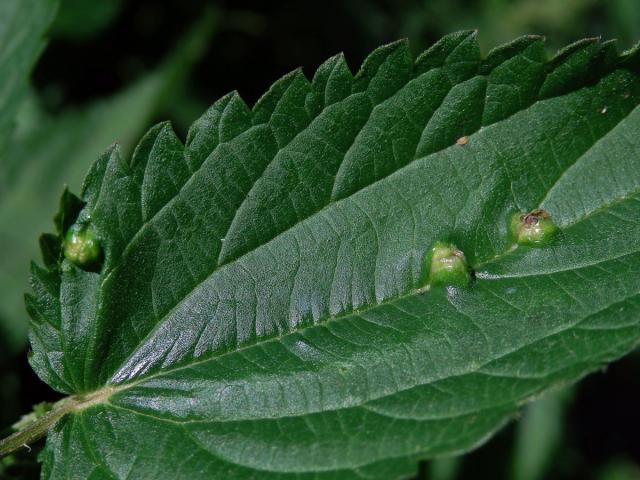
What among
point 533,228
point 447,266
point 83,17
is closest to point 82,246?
point 447,266

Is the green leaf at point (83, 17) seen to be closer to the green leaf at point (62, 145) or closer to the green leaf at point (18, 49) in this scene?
the green leaf at point (62, 145)

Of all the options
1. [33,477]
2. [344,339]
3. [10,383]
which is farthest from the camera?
[10,383]

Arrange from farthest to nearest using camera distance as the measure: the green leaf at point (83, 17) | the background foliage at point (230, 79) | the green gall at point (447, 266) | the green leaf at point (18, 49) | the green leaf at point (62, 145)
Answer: the green leaf at point (83, 17) < the background foliage at point (230, 79) < the green leaf at point (62, 145) < the green leaf at point (18, 49) < the green gall at point (447, 266)

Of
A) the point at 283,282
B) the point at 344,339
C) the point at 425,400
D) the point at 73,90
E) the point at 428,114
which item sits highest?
the point at 73,90

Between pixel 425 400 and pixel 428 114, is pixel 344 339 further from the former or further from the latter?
pixel 428 114

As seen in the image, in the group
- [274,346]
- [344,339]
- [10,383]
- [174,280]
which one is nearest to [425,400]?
[344,339]

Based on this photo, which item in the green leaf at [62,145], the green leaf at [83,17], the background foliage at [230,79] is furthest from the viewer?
the green leaf at [83,17]

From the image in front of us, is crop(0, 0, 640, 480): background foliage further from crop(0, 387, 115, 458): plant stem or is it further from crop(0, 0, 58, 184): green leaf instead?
crop(0, 387, 115, 458): plant stem

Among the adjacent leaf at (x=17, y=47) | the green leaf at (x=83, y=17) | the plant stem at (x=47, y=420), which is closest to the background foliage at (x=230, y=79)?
the green leaf at (x=83, y=17)
